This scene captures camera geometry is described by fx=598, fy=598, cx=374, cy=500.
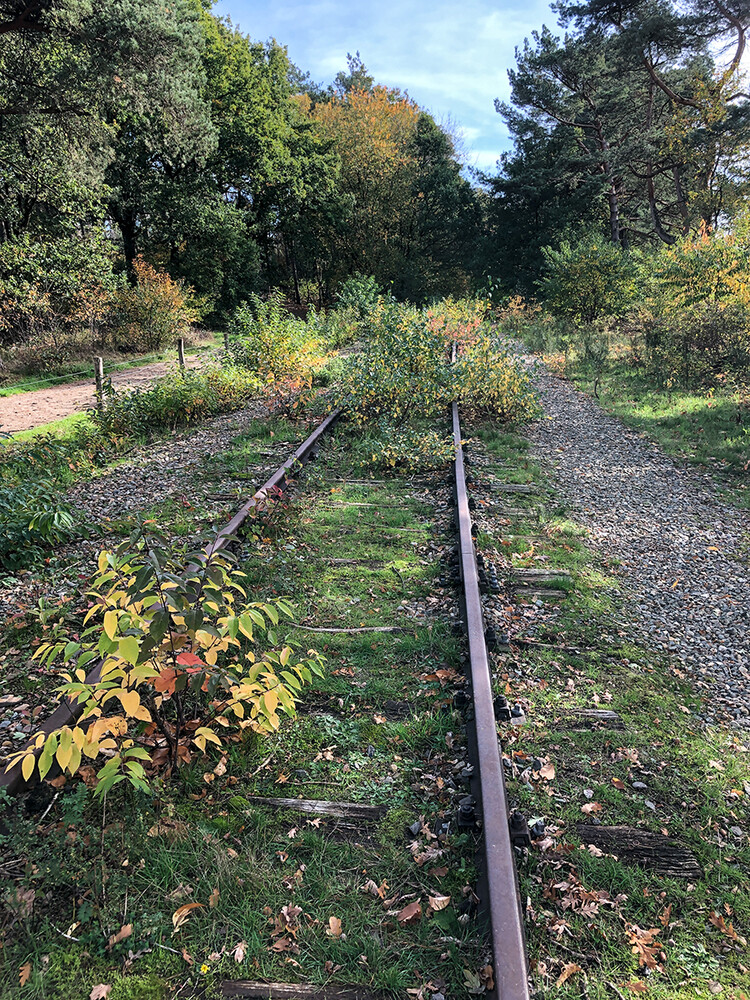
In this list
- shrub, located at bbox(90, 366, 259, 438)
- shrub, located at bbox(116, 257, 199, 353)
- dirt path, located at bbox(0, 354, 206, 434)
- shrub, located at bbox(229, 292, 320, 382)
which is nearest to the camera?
shrub, located at bbox(90, 366, 259, 438)

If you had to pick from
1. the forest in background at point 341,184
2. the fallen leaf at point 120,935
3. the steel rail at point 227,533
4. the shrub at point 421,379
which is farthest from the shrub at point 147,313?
the fallen leaf at point 120,935

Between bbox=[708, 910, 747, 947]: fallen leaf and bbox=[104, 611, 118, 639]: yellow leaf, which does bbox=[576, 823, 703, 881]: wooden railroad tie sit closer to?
bbox=[708, 910, 747, 947]: fallen leaf

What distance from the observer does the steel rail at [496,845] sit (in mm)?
1641

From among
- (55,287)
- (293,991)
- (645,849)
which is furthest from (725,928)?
(55,287)

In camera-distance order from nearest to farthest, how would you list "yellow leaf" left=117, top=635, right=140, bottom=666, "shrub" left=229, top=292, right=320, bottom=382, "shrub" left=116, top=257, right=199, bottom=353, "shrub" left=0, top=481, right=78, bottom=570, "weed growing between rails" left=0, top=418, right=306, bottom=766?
"yellow leaf" left=117, top=635, right=140, bottom=666 < "weed growing between rails" left=0, top=418, right=306, bottom=766 < "shrub" left=0, top=481, right=78, bottom=570 < "shrub" left=229, top=292, right=320, bottom=382 < "shrub" left=116, top=257, right=199, bottom=353

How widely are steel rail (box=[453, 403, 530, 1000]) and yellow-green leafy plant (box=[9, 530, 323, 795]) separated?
0.80 m

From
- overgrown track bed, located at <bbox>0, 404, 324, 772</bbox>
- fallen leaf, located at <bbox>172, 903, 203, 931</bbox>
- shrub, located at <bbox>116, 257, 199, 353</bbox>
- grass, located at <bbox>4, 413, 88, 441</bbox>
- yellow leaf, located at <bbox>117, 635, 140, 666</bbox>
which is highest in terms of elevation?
shrub, located at <bbox>116, 257, 199, 353</bbox>

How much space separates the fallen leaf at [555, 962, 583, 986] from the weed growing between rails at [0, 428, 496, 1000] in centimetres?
24

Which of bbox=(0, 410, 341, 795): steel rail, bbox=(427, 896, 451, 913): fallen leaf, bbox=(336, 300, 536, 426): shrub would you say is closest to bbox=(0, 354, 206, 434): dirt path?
bbox=(336, 300, 536, 426): shrub

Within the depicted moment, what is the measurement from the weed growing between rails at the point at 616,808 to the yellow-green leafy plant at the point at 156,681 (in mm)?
1171

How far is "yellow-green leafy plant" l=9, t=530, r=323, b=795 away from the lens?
2.20 m

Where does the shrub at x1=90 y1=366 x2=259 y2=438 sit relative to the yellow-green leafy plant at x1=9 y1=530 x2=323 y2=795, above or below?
above

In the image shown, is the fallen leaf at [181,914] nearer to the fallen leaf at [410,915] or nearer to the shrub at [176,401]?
the fallen leaf at [410,915]

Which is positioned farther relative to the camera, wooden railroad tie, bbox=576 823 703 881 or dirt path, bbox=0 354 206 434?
dirt path, bbox=0 354 206 434
